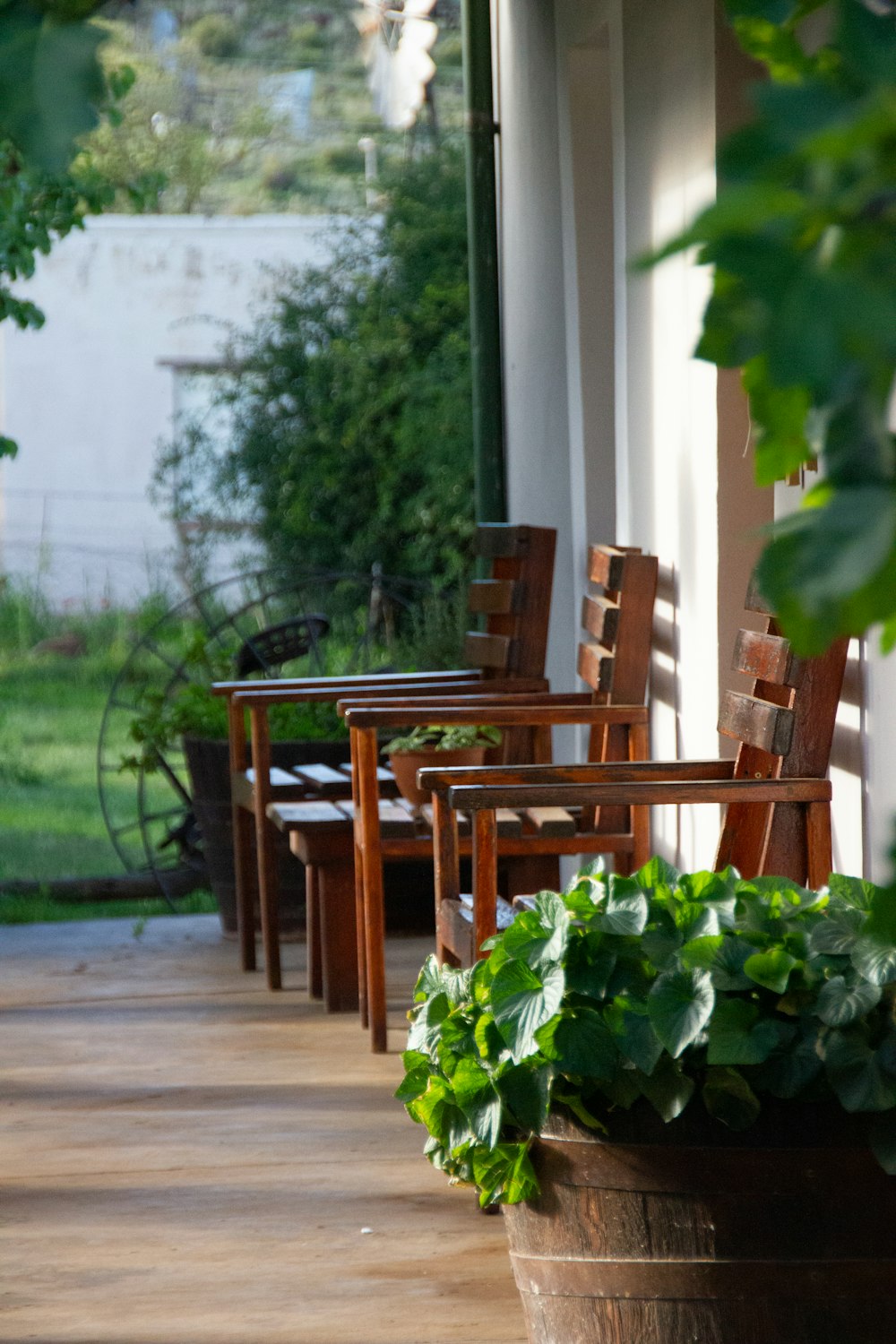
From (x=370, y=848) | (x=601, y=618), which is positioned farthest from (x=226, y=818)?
(x=601, y=618)

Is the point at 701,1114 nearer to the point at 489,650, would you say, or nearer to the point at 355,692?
the point at 355,692

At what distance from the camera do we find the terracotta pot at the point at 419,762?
10.5 ft

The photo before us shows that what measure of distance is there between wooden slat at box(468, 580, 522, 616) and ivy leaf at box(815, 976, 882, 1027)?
2268 mm

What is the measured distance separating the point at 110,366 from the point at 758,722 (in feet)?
31.1

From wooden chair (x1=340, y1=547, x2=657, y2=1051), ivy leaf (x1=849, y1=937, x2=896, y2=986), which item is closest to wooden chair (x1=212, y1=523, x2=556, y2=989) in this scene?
wooden chair (x1=340, y1=547, x2=657, y2=1051)

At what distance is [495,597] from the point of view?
3.71 metres

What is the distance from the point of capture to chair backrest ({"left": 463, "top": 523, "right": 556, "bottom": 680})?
3.63 m

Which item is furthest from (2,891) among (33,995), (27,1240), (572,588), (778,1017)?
(778,1017)

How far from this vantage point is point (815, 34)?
7.54 feet

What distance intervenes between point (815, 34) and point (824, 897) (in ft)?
4.31

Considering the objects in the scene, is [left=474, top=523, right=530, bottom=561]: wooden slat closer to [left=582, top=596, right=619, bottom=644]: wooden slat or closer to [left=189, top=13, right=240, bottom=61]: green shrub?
[left=582, top=596, right=619, bottom=644]: wooden slat

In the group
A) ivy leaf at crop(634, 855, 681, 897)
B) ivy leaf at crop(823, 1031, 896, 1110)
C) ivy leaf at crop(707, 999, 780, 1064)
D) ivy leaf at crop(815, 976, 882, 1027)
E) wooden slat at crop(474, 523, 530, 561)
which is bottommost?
ivy leaf at crop(823, 1031, 896, 1110)

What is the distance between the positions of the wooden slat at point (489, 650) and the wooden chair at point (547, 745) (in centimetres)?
28

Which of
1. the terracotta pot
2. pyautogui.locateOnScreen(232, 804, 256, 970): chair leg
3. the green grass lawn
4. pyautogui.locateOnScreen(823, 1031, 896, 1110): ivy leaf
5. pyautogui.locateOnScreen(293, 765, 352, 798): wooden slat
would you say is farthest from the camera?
the green grass lawn
